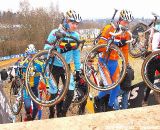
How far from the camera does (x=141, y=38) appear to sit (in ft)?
28.6

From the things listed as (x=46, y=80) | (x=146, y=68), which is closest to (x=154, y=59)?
(x=146, y=68)

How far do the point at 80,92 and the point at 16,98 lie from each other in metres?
2.57

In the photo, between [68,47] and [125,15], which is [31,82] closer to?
→ [68,47]

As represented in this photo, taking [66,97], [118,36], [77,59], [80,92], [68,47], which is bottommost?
[80,92]

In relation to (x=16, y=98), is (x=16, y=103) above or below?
below

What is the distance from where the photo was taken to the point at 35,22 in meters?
9.99

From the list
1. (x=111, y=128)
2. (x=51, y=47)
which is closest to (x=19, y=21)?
(x=51, y=47)

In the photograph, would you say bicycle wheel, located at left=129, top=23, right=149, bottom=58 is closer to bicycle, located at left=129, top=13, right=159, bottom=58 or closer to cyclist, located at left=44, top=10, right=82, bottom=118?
bicycle, located at left=129, top=13, right=159, bottom=58

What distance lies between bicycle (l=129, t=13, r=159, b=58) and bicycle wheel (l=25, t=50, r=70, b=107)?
2.43 m

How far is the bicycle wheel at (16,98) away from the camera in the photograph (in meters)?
10.2

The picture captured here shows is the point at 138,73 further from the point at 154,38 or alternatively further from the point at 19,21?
the point at 19,21

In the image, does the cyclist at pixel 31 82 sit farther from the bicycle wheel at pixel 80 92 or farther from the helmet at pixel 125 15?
the helmet at pixel 125 15

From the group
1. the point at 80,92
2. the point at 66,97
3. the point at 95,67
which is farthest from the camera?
the point at 80,92

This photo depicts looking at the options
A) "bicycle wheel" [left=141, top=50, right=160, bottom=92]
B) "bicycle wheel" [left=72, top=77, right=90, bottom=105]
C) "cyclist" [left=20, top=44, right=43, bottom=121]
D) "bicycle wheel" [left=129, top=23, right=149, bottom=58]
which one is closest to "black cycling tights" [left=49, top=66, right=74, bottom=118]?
"cyclist" [left=20, top=44, right=43, bottom=121]
